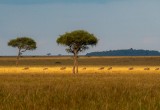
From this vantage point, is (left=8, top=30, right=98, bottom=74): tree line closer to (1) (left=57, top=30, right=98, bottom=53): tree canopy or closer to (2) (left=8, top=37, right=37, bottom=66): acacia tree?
(1) (left=57, top=30, right=98, bottom=53): tree canopy

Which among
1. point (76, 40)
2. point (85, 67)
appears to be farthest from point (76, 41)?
point (85, 67)

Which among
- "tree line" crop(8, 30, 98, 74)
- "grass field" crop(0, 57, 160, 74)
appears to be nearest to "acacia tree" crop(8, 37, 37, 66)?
"grass field" crop(0, 57, 160, 74)

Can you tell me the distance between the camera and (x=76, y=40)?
72375mm

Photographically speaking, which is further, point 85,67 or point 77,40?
point 85,67

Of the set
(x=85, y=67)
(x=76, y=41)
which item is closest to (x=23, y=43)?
(x=85, y=67)

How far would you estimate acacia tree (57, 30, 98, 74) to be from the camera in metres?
71.8

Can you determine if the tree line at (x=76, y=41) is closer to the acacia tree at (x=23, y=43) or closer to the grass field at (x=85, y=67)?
the grass field at (x=85, y=67)

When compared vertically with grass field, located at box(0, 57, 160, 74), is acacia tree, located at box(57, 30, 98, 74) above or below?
above

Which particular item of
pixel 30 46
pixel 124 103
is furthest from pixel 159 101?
pixel 30 46

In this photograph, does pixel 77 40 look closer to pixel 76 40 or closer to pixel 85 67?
pixel 76 40

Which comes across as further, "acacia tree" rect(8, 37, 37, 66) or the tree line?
"acacia tree" rect(8, 37, 37, 66)

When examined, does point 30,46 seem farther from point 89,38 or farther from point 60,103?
point 60,103

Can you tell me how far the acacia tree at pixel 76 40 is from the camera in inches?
2829

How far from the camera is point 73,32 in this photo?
76.2 m
